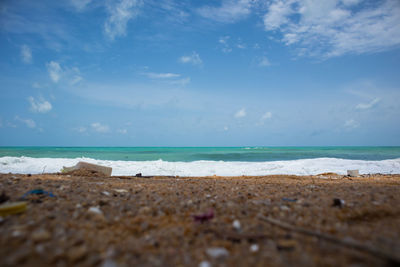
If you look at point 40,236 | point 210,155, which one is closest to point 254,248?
point 40,236

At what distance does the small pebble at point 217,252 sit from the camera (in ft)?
5.04

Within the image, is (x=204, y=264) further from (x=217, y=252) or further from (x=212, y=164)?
(x=212, y=164)

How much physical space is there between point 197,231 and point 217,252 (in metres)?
0.39

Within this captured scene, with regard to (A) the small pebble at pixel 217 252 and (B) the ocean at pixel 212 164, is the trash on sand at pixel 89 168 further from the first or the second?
(A) the small pebble at pixel 217 252

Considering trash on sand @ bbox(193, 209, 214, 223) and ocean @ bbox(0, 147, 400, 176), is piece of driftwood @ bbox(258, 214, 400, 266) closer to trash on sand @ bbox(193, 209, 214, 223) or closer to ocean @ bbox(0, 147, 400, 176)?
trash on sand @ bbox(193, 209, 214, 223)

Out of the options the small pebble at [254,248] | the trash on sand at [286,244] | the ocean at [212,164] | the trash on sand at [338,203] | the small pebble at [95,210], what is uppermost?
the small pebble at [95,210]

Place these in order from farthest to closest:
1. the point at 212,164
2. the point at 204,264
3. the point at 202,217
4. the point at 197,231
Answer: the point at 212,164, the point at 202,217, the point at 197,231, the point at 204,264

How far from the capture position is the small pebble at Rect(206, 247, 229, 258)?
1.54 m

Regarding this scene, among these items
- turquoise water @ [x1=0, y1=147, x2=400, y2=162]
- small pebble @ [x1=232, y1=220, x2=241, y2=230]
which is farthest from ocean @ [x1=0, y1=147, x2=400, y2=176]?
small pebble @ [x1=232, y1=220, x2=241, y2=230]

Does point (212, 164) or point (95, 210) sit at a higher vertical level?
point (95, 210)

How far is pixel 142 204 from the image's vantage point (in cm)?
266

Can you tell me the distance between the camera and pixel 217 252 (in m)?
1.57

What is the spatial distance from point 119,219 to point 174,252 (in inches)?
32.2

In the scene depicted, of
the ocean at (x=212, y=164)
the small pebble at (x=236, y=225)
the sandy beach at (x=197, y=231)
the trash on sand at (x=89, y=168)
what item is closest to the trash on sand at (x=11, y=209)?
the sandy beach at (x=197, y=231)
